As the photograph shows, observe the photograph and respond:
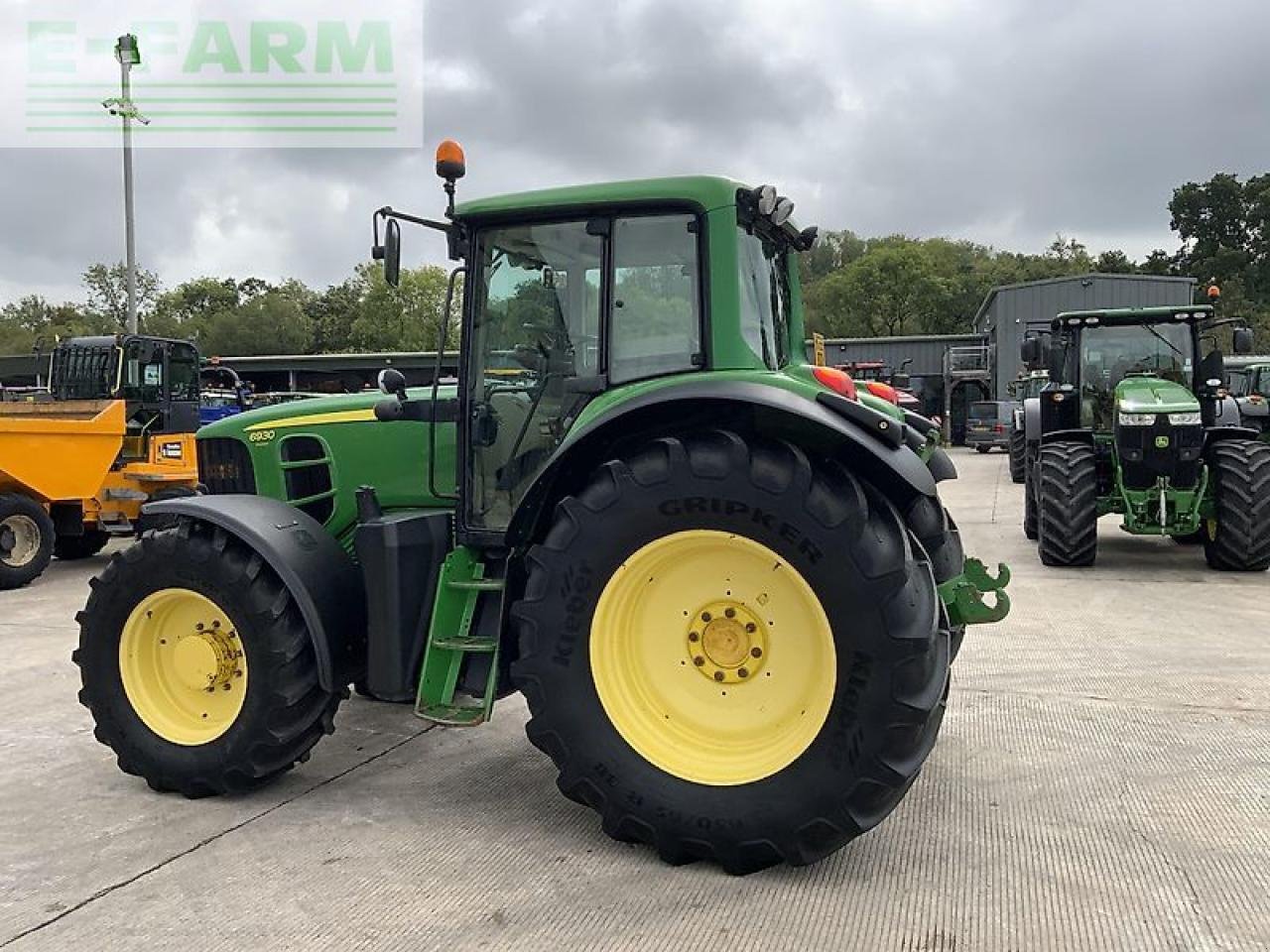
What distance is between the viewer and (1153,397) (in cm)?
938

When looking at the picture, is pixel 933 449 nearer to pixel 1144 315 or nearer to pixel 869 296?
pixel 1144 315

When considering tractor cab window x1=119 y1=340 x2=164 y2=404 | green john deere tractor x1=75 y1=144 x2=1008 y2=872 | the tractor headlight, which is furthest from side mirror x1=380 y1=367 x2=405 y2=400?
tractor cab window x1=119 y1=340 x2=164 y2=404

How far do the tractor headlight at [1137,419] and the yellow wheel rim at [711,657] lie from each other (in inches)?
279

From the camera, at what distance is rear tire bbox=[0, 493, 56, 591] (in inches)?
360

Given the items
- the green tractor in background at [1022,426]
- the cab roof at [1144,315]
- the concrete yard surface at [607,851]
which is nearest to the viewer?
the concrete yard surface at [607,851]

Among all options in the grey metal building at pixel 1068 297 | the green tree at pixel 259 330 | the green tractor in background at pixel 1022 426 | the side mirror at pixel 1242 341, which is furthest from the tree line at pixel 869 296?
the side mirror at pixel 1242 341

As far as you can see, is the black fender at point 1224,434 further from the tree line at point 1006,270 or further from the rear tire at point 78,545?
the tree line at point 1006,270

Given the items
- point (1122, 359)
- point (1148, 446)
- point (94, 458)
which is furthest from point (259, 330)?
point (1148, 446)

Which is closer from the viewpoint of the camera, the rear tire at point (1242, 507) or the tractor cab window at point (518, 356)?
the tractor cab window at point (518, 356)

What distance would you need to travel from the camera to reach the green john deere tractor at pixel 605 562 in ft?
10.3

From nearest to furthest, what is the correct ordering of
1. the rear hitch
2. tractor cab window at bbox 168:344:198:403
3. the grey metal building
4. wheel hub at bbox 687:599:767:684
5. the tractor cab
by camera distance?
1. wheel hub at bbox 687:599:767:684
2. the rear hitch
3. the tractor cab
4. tractor cab window at bbox 168:344:198:403
5. the grey metal building

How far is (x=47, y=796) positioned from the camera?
402cm

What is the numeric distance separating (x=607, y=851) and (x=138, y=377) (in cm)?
1092

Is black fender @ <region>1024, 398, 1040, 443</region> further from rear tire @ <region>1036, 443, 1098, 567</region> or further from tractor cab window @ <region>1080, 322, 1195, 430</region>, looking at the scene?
rear tire @ <region>1036, 443, 1098, 567</region>
